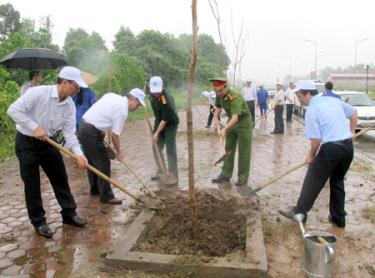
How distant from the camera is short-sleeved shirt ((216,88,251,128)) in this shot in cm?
598

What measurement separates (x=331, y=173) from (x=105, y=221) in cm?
260

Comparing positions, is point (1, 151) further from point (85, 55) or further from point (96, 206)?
point (85, 55)

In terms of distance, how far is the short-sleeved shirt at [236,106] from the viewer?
598cm

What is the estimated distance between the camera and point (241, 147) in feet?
20.6

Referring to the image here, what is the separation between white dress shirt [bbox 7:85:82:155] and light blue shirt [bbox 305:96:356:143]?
252cm

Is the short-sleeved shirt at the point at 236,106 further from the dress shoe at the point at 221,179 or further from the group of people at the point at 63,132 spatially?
the group of people at the point at 63,132

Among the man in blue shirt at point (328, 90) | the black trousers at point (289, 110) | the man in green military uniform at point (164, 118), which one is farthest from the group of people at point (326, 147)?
the black trousers at point (289, 110)

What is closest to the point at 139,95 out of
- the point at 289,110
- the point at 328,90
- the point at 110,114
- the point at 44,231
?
the point at 110,114

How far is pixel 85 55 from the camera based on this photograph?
25.0 m

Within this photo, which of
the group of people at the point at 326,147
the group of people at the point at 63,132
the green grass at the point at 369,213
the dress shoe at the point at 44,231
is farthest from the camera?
the green grass at the point at 369,213

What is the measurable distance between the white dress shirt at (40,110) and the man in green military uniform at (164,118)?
1958 millimetres

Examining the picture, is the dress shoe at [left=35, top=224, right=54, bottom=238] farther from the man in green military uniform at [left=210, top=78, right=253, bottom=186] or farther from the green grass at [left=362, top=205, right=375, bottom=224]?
the green grass at [left=362, top=205, right=375, bottom=224]

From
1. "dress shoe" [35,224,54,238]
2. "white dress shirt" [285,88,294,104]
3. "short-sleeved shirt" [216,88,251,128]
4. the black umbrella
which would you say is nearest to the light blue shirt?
"short-sleeved shirt" [216,88,251,128]

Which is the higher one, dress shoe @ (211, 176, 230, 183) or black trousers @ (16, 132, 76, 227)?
black trousers @ (16, 132, 76, 227)
